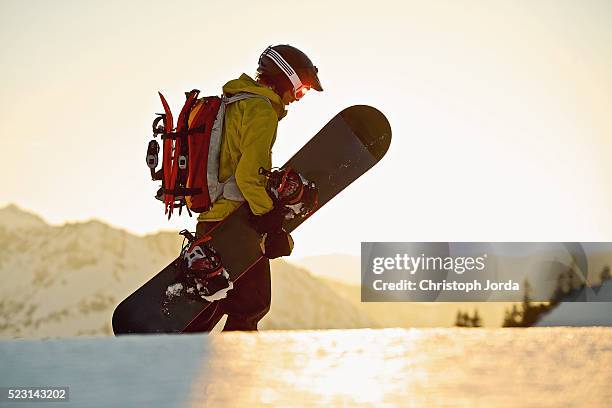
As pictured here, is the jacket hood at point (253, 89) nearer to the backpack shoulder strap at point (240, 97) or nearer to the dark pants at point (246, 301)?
the backpack shoulder strap at point (240, 97)

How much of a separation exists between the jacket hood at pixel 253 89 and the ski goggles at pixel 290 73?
16 centimetres

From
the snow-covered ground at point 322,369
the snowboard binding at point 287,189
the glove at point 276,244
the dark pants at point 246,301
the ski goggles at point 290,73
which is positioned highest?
the ski goggles at point 290,73

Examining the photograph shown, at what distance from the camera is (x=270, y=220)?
6555 millimetres

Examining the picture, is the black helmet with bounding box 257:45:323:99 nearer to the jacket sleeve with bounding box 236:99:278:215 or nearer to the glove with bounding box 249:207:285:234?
the jacket sleeve with bounding box 236:99:278:215

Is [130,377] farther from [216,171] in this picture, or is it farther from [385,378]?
[216,171]

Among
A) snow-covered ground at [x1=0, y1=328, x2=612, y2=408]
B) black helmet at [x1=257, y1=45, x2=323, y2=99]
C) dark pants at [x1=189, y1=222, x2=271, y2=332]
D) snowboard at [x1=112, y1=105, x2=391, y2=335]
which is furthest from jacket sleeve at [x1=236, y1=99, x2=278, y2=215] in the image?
snow-covered ground at [x1=0, y1=328, x2=612, y2=408]

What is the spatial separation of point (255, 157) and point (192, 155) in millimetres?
612

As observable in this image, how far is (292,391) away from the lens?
4336 millimetres

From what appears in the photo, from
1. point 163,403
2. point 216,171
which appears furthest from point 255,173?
point 163,403

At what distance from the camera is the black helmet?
6.88 metres

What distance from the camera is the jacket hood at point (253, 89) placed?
6738mm

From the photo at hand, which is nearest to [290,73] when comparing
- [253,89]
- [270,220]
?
[253,89]

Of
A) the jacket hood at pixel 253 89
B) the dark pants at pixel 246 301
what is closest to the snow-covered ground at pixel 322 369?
the dark pants at pixel 246 301

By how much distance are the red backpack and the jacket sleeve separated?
0.27m
